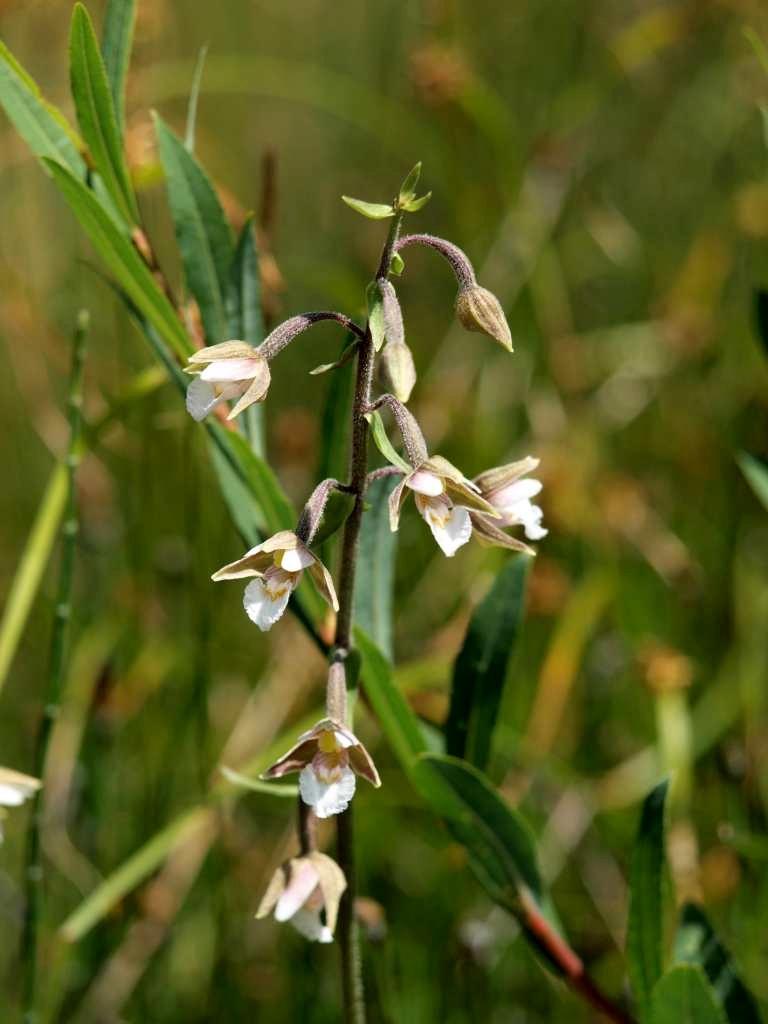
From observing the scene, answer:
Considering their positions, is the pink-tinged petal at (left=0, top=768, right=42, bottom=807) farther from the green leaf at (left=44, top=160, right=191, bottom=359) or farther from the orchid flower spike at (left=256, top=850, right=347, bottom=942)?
the green leaf at (left=44, top=160, right=191, bottom=359)

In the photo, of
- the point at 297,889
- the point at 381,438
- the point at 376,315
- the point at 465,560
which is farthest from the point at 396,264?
the point at 465,560

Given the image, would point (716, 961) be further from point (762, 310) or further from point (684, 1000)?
point (762, 310)

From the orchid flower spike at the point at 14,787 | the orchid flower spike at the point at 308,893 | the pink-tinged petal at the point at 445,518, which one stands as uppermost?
the pink-tinged petal at the point at 445,518

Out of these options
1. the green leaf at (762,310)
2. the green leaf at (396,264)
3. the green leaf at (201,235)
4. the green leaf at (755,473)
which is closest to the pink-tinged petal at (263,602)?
the green leaf at (396,264)

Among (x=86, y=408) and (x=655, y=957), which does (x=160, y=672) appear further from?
(x=655, y=957)

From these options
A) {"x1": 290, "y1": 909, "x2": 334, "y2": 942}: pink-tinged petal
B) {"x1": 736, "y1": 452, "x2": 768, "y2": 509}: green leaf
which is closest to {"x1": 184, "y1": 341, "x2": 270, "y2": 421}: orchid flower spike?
{"x1": 290, "y1": 909, "x2": 334, "y2": 942}: pink-tinged petal

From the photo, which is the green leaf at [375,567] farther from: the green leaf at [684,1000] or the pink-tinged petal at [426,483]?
the green leaf at [684,1000]
